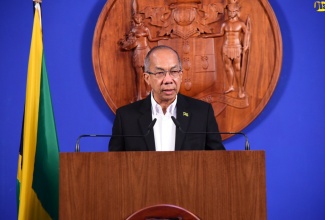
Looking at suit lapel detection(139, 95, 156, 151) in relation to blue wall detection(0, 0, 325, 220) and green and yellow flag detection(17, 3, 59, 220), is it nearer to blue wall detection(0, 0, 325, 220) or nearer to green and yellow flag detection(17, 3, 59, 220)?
green and yellow flag detection(17, 3, 59, 220)

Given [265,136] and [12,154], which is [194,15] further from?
[12,154]

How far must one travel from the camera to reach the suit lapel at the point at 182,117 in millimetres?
2500

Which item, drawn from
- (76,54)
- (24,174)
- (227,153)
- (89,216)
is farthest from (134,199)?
(76,54)

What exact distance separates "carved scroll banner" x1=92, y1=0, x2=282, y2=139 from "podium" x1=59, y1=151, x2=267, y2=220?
156 centimetres

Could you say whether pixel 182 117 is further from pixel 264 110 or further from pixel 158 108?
pixel 264 110

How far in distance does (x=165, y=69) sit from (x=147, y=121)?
296 mm

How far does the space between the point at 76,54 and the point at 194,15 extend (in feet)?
2.84

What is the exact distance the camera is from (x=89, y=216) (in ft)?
5.87

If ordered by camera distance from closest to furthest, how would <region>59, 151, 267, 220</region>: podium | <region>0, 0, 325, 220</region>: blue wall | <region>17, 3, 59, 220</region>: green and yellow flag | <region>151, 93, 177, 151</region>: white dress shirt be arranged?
<region>59, 151, 267, 220</region>: podium < <region>17, 3, 59, 220</region>: green and yellow flag < <region>151, 93, 177, 151</region>: white dress shirt < <region>0, 0, 325, 220</region>: blue wall

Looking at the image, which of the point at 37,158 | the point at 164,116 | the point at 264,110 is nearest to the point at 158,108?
the point at 164,116

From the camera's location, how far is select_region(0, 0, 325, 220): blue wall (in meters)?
3.34

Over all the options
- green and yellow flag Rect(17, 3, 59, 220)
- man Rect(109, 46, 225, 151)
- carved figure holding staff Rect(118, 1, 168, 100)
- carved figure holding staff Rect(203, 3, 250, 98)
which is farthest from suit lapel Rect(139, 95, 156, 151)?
carved figure holding staff Rect(203, 3, 250, 98)

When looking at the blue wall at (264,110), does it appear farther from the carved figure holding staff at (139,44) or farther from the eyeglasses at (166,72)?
the eyeglasses at (166,72)

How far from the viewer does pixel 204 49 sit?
3395mm
